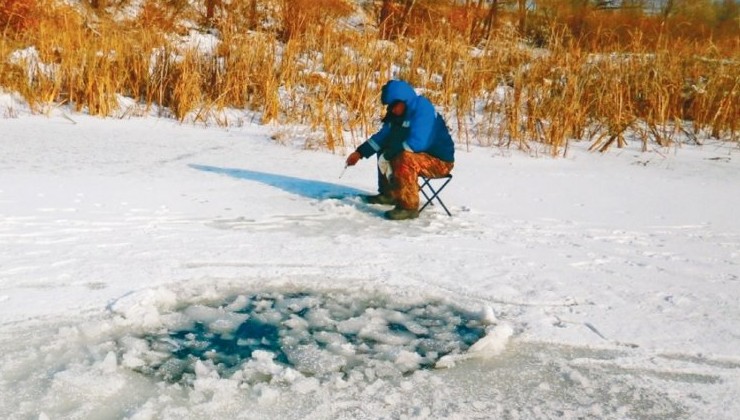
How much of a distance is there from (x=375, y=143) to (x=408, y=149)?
0.67 ft

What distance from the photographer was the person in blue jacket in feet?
13.6

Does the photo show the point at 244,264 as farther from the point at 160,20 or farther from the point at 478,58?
the point at 160,20

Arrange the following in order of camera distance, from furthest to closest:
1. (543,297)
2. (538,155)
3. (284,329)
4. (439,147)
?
(538,155) → (439,147) → (543,297) → (284,329)

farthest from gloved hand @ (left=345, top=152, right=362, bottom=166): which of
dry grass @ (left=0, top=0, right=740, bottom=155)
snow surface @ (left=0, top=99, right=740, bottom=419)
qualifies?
dry grass @ (left=0, top=0, right=740, bottom=155)

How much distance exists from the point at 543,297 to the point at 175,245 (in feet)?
5.73

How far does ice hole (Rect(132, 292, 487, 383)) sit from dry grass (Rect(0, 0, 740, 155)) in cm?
355

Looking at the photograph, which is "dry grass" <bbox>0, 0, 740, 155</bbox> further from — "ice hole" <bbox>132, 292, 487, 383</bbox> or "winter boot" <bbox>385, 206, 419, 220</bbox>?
"ice hole" <bbox>132, 292, 487, 383</bbox>

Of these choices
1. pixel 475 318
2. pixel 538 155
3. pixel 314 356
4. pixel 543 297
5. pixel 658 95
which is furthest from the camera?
pixel 658 95

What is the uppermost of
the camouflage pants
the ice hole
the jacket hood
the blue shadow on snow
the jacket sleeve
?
the jacket hood

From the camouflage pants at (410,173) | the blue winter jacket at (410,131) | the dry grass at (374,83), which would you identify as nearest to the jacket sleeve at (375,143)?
the blue winter jacket at (410,131)

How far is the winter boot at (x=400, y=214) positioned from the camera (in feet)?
14.1

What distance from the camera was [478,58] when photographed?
8867 mm

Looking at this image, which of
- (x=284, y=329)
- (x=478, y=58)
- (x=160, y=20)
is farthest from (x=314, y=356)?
(x=160, y=20)

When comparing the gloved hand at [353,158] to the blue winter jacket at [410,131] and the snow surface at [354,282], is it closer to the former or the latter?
the blue winter jacket at [410,131]
